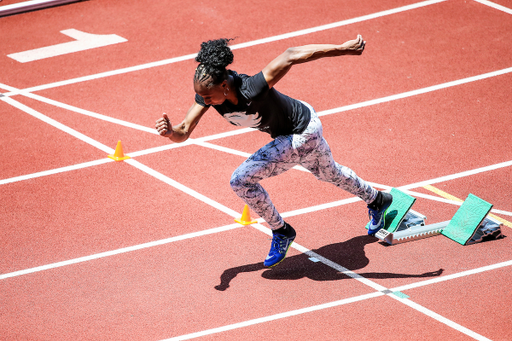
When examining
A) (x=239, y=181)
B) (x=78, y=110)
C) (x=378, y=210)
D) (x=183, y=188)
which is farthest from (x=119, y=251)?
(x=78, y=110)

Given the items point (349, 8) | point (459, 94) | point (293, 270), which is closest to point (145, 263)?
point (293, 270)

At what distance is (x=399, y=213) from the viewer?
685 cm

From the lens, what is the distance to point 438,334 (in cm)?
543

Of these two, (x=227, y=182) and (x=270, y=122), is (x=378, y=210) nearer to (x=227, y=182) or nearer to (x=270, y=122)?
(x=270, y=122)

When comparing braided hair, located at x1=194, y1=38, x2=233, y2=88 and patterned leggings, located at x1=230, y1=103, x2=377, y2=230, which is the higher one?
braided hair, located at x1=194, y1=38, x2=233, y2=88

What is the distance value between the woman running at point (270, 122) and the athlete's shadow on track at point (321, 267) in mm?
193

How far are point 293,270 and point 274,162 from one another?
3.99ft

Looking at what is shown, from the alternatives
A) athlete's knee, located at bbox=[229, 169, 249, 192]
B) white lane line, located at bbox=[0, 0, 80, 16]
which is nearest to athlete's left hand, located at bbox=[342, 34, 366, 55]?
athlete's knee, located at bbox=[229, 169, 249, 192]

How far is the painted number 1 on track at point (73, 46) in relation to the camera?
11609mm

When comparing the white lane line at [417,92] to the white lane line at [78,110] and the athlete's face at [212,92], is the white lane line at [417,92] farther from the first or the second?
the athlete's face at [212,92]

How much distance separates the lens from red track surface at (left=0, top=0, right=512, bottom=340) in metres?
5.86

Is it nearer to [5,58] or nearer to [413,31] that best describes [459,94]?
[413,31]

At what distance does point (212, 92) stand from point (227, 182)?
2739 millimetres

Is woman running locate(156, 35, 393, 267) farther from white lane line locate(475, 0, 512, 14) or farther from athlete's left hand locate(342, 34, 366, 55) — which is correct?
white lane line locate(475, 0, 512, 14)
